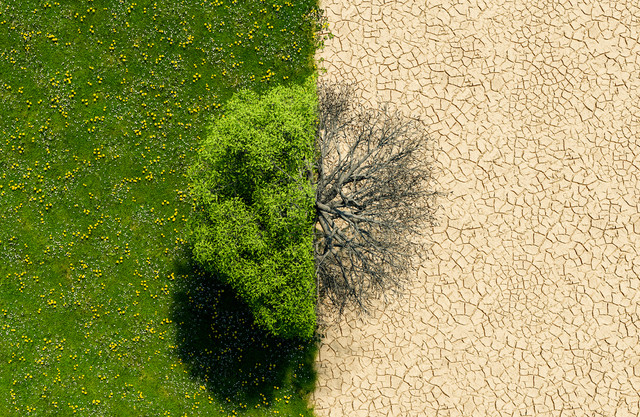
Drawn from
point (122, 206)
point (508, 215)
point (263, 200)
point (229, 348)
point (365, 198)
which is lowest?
point (229, 348)

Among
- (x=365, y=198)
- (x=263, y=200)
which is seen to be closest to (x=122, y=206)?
(x=263, y=200)

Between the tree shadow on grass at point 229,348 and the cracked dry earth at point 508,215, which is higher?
the cracked dry earth at point 508,215

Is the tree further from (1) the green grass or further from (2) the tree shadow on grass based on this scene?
(2) the tree shadow on grass

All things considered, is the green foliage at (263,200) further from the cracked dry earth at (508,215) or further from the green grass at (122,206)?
the cracked dry earth at (508,215)

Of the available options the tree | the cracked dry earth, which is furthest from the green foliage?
the cracked dry earth

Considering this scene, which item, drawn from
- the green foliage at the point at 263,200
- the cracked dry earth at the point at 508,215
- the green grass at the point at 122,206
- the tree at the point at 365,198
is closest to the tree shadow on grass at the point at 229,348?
the green grass at the point at 122,206

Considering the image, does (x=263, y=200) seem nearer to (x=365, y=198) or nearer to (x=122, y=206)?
(x=365, y=198)
